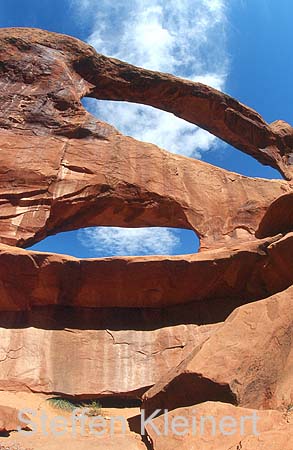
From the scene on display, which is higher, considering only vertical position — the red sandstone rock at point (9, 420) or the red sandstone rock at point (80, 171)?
the red sandstone rock at point (80, 171)

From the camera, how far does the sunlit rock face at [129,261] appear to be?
742cm

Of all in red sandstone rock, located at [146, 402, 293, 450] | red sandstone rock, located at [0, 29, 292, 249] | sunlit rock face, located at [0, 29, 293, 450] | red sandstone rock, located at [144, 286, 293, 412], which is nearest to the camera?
red sandstone rock, located at [146, 402, 293, 450]

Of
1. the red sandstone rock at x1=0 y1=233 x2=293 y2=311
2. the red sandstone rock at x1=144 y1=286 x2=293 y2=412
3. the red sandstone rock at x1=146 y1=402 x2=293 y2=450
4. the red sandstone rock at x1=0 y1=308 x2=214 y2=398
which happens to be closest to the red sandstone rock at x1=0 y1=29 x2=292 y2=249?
the red sandstone rock at x1=0 y1=233 x2=293 y2=311

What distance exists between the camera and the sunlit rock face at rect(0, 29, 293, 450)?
24.3 feet

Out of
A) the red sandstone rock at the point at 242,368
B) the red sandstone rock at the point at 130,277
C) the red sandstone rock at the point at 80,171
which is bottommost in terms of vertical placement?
the red sandstone rock at the point at 242,368

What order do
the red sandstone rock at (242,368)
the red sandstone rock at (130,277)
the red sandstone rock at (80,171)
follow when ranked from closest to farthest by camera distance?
the red sandstone rock at (242,368) → the red sandstone rock at (130,277) → the red sandstone rock at (80,171)

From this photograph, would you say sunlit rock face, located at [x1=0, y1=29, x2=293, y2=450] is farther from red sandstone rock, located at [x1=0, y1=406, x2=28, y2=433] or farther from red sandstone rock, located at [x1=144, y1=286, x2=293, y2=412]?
red sandstone rock, located at [x1=0, y1=406, x2=28, y2=433]

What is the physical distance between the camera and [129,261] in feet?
32.9

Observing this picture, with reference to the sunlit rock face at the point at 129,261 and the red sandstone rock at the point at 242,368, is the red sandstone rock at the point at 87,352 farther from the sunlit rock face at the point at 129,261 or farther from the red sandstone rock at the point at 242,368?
the red sandstone rock at the point at 242,368

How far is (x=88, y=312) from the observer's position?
10516 mm

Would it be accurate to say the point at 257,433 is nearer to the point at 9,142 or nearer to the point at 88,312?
the point at 88,312

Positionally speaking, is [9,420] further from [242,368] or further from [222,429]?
[242,368]

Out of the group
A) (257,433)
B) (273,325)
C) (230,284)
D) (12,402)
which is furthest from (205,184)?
(257,433)

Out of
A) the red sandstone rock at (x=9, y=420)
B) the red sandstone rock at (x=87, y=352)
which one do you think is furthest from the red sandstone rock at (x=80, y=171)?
the red sandstone rock at (x=9, y=420)
